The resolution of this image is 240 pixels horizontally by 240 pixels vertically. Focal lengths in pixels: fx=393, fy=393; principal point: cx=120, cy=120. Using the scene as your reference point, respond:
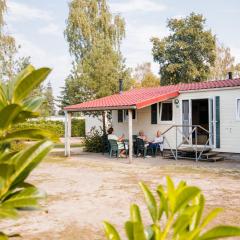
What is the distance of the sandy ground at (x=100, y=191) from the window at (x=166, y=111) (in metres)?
2.22

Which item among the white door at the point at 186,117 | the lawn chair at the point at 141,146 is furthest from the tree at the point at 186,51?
the lawn chair at the point at 141,146

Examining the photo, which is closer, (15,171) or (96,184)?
(15,171)

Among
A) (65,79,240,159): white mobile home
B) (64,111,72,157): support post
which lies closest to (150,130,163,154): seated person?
(65,79,240,159): white mobile home

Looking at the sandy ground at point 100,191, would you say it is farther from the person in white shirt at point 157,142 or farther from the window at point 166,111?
the window at point 166,111

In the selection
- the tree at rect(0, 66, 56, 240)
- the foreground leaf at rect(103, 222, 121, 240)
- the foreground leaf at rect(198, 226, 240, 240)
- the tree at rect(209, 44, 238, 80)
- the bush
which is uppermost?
the tree at rect(209, 44, 238, 80)

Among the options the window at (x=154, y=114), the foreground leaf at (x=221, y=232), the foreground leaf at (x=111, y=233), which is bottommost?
the foreground leaf at (x=111, y=233)

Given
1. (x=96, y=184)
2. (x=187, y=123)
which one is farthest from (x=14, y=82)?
(x=187, y=123)

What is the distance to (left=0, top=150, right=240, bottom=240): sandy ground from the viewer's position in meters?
5.97

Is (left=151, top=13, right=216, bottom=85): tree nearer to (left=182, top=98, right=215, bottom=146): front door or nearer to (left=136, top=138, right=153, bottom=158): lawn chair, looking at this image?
(left=182, top=98, right=215, bottom=146): front door

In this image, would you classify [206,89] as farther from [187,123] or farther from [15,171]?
[15,171]

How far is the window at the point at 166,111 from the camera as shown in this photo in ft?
55.6

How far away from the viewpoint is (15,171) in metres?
1.44

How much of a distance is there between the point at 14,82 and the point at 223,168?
37.5 feet

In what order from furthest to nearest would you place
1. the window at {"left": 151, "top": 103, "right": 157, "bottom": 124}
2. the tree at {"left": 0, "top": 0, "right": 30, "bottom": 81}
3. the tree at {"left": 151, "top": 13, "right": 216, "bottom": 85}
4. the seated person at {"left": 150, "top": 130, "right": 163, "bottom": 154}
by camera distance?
the tree at {"left": 151, "top": 13, "right": 216, "bottom": 85} → the tree at {"left": 0, "top": 0, "right": 30, "bottom": 81} → the window at {"left": 151, "top": 103, "right": 157, "bottom": 124} → the seated person at {"left": 150, "top": 130, "right": 163, "bottom": 154}
